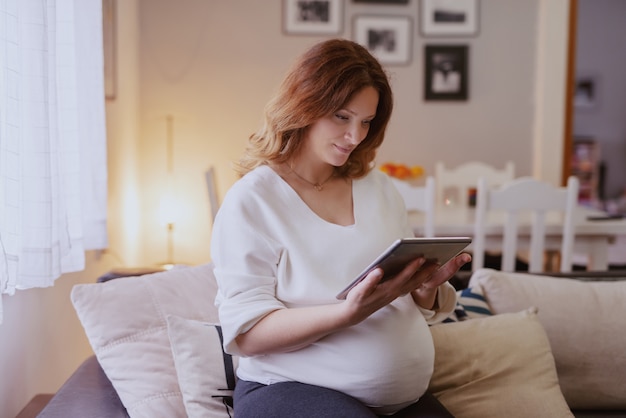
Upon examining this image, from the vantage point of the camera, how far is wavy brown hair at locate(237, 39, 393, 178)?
137 cm

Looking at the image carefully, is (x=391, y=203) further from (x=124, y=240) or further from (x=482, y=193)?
(x=124, y=240)

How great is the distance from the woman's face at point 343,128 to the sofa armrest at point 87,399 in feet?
2.24


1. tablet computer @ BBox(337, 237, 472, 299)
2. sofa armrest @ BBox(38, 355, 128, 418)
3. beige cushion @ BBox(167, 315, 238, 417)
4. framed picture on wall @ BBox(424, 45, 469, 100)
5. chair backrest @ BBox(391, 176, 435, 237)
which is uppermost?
framed picture on wall @ BBox(424, 45, 469, 100)

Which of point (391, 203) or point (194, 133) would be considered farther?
point (194, 133)

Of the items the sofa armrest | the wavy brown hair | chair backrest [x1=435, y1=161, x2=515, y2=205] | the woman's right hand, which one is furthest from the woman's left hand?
chair backrest [x1=435, y1=161, x2=515, y2=205]

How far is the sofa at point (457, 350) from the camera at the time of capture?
1.49 m

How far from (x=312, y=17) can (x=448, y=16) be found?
794mm

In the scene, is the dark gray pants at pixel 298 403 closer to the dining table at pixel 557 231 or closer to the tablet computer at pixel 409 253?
the tablet computer at pixel 409 253

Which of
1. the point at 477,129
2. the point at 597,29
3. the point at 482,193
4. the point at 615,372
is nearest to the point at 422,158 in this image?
the point at 477,129

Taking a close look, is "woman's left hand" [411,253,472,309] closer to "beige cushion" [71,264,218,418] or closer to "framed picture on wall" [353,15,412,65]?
"beige cushion" [71,264,218,418]

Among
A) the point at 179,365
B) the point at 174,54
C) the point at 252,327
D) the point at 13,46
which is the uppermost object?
the point at 174,54

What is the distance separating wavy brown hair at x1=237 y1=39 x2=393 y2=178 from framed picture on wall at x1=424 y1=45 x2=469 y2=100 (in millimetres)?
2824

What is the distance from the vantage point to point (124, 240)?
3566 millimetres

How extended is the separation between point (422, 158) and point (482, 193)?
131 centimetres
